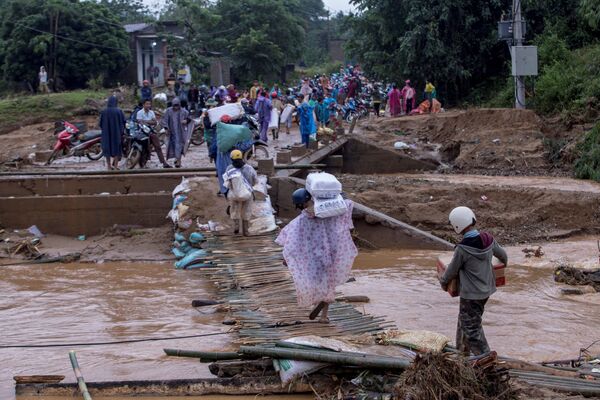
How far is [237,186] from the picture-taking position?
37.9 feet

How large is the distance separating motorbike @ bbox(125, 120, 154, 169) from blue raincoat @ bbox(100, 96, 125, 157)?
31 centimetres

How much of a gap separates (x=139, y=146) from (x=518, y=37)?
11.6 metres

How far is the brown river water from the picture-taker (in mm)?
7922

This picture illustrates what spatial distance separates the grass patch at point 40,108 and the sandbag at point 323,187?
21.4 meters

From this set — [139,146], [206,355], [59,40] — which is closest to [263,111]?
[139,146]

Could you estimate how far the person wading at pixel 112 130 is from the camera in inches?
637

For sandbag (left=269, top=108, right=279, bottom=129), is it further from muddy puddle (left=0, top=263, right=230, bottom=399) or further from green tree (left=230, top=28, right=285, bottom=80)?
green tree (left=230, top=28, right=285, bottom=80)

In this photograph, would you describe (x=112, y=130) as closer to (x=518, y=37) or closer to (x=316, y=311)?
(x=316, y=311)

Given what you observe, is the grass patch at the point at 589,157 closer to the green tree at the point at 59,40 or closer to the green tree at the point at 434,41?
the green tree at the point at 434,41

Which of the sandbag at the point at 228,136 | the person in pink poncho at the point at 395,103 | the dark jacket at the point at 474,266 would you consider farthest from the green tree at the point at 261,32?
the dark jacket at the point at 474,266

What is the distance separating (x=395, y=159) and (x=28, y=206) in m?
11.1

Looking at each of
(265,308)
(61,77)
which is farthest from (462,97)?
(265,308)

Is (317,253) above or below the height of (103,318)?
above

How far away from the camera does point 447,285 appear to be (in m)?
6.57
